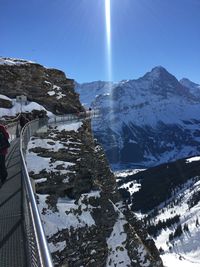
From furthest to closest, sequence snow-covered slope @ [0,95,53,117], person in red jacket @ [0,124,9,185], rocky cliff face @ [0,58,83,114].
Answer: rocky cliff face @ [0,58,83,114]
snow-covered slope @ [0,95,53,117]
person in red jacket @ [0,124,9,185]

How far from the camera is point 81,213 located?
23.2 meters

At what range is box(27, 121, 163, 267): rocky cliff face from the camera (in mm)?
20062

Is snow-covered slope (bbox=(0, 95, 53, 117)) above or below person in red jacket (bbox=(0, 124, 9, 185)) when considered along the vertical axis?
above

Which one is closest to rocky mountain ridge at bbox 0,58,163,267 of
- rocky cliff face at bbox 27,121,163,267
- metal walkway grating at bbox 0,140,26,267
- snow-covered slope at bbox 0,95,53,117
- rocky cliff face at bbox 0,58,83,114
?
rocky cliff face at bbox 27,121,163,267

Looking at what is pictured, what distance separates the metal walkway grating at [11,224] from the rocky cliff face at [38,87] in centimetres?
3998

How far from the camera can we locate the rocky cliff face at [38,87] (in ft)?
203

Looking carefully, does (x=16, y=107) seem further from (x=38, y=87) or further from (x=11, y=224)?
(x=11, y=224)

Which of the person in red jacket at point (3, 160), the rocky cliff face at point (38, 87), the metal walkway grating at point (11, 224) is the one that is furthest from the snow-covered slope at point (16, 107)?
the person in red jacket at point (3, 160)

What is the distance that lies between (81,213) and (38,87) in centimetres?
4369

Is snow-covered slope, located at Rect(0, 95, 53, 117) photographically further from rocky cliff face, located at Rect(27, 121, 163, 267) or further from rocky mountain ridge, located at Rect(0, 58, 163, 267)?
rocky cliff face, located at Rect(27, 121, 163, 267)

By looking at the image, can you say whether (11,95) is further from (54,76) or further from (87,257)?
(87,257)

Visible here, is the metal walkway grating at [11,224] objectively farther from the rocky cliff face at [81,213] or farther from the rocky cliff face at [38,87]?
the rocky cliff face at [38,87]

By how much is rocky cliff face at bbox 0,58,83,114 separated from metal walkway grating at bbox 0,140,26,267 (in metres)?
40.0

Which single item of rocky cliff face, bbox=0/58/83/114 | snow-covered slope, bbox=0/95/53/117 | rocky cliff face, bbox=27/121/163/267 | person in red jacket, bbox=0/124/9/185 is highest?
rocky cliff face, bbox=0/58/83/114
